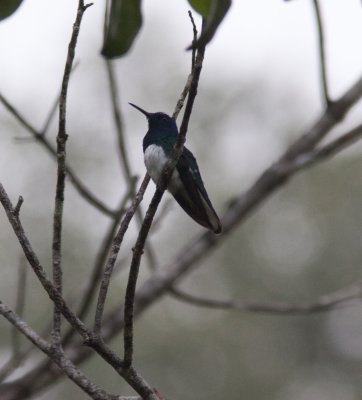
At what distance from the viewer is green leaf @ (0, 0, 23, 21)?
2.65 metres

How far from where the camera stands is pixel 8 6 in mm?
2646

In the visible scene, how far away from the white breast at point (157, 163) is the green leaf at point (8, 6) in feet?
2.92

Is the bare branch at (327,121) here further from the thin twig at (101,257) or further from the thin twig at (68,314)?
the thin twig at (68,314)

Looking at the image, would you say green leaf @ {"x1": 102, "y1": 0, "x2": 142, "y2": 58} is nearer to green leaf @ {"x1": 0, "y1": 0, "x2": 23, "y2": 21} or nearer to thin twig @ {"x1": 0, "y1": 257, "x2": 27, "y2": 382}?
green leaf @ {"x1": 0, "y1": 0, "x2": 23, "y2": 21}

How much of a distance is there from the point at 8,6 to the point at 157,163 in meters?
1.15

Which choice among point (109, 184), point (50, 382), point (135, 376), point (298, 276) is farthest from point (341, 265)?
point (135, 376)

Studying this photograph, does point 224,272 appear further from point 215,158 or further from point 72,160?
point 72,160

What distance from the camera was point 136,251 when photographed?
2363mm

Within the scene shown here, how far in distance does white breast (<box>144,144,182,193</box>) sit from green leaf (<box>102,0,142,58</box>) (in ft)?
2.04

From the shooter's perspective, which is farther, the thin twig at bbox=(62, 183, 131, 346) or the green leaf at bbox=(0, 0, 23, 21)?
the thin twig at bbox=(62, 183, 131, 346)

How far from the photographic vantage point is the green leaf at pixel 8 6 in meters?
2.65

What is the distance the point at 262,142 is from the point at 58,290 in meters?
11.8

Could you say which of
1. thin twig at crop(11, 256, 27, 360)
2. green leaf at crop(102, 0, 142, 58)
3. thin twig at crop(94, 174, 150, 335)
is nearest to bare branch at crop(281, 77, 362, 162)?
green leaf at crop(102, 0, 142, 58)

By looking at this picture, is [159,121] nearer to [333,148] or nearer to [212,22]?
[333,148]
